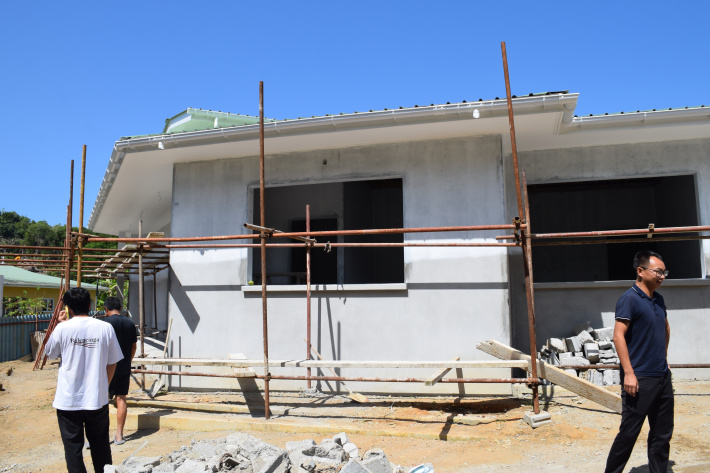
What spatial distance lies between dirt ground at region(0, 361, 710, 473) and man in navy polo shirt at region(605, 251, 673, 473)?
0.88 m

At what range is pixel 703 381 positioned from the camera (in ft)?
26.2

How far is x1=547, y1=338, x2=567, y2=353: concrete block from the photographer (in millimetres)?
8023

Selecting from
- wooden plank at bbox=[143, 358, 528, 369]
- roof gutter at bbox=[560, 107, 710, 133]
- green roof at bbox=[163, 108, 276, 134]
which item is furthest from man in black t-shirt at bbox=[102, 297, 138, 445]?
green roof at bbox=[163, 108, 276, 134]

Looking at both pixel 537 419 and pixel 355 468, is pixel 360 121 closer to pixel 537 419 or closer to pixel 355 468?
pixel 537 419

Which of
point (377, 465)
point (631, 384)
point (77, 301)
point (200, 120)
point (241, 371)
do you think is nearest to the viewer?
point (631, 384)

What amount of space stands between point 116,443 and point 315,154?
5114mm

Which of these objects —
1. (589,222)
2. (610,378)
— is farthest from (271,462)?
(589,222)

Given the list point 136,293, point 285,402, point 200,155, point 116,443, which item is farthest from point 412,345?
point 136,293

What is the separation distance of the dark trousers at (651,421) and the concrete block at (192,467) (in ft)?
10.4

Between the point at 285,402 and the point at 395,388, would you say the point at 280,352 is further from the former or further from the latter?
the point at 395,388

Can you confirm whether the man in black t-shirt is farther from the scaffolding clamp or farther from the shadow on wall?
the scaffolding clamp

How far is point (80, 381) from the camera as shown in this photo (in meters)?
4.43

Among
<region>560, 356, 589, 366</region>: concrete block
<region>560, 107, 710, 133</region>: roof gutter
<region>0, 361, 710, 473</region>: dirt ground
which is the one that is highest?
<region>560, 107, 710, 133</region>: roof gutter

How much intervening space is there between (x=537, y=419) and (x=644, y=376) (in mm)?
2331
